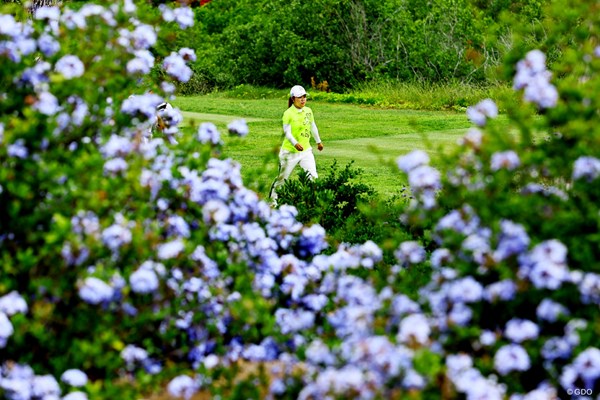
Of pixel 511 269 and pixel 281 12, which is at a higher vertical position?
pixel 511 269

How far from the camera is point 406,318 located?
3582mm

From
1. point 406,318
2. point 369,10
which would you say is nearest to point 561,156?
point 406,318

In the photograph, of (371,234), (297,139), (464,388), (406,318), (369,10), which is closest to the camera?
(464,388)

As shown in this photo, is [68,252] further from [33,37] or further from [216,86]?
[216,86]

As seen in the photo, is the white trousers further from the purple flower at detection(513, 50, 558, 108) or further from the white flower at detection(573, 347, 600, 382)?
the white flower at detection(573, 347, 600, 382)

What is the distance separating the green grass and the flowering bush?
6845 mm

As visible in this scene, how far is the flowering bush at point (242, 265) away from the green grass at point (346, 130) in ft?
22.5

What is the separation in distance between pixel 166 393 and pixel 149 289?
1.36 ft

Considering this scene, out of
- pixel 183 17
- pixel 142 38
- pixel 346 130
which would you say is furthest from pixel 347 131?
pixel 142 38

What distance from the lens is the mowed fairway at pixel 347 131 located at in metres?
14.4

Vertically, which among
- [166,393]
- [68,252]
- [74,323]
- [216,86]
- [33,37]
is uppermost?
[33,37]

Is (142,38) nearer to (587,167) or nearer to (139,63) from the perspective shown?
(139,63)

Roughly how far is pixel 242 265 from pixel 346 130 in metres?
14.7

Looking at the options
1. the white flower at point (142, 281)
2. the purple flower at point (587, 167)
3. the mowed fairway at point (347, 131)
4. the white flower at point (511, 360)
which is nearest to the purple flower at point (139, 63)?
the white flower at point (142, 281)
